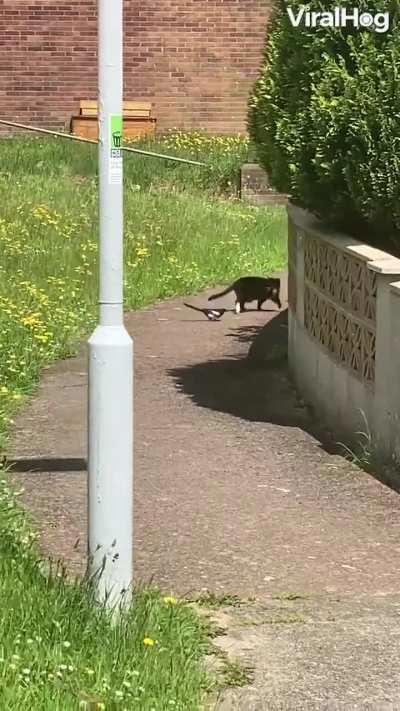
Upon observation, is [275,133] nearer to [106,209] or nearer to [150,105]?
[106,209]

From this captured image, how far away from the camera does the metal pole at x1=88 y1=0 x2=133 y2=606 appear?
4.47 metres

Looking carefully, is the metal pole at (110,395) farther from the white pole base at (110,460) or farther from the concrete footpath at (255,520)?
the concrete footpath at (255,520)

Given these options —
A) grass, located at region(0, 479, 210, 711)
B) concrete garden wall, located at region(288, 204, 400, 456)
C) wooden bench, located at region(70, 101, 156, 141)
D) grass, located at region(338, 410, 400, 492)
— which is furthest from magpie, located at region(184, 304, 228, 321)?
wooden bench, located at region(70, 101, 156, 141)

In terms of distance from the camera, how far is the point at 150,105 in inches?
913

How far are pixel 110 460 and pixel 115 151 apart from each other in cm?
105

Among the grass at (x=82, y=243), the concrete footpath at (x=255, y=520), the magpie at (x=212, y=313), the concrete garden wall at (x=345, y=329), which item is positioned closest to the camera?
the concrete footpath at (x=255, y=520)

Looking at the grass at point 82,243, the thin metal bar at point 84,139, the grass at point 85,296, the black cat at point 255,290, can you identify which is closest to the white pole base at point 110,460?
the grass at point 85,296

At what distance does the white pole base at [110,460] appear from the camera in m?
4.52

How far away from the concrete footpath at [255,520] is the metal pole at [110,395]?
0.53 m

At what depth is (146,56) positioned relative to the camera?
22875 mm

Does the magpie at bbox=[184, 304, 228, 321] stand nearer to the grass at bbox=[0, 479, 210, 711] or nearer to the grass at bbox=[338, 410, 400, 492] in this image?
the grass at bbox=[338, 410, 400, 492]

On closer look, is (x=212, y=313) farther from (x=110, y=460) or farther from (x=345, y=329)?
(x=110, y=460)

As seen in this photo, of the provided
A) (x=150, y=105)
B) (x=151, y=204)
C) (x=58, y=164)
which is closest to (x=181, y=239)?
(x=151, y=204)

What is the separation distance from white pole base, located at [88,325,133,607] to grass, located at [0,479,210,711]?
11 centimetres
